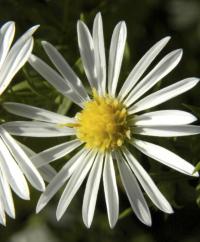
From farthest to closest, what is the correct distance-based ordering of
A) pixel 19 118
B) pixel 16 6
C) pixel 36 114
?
pixel 16 6, pixel 19 118, pixel 36 114

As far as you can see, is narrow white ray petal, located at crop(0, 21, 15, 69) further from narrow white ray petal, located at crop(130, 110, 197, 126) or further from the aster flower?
narrow white ray petal, located at crop(130, 110, 197, 126)

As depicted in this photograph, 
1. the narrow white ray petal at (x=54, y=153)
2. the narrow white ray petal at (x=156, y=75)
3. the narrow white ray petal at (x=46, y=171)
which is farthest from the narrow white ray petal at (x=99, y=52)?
the narrow white ray petal at (x=46, y=171)

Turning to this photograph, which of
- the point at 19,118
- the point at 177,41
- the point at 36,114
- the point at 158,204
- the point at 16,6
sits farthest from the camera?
the point at 177,41

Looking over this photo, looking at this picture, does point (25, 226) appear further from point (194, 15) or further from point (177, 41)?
point (194, 15)

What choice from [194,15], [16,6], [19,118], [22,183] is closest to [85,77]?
[19,118]

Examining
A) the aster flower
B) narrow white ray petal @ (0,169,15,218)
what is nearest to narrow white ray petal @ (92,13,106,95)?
the aster flower

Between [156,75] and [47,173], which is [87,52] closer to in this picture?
[156,75]

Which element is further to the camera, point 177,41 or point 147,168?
point 177,41
